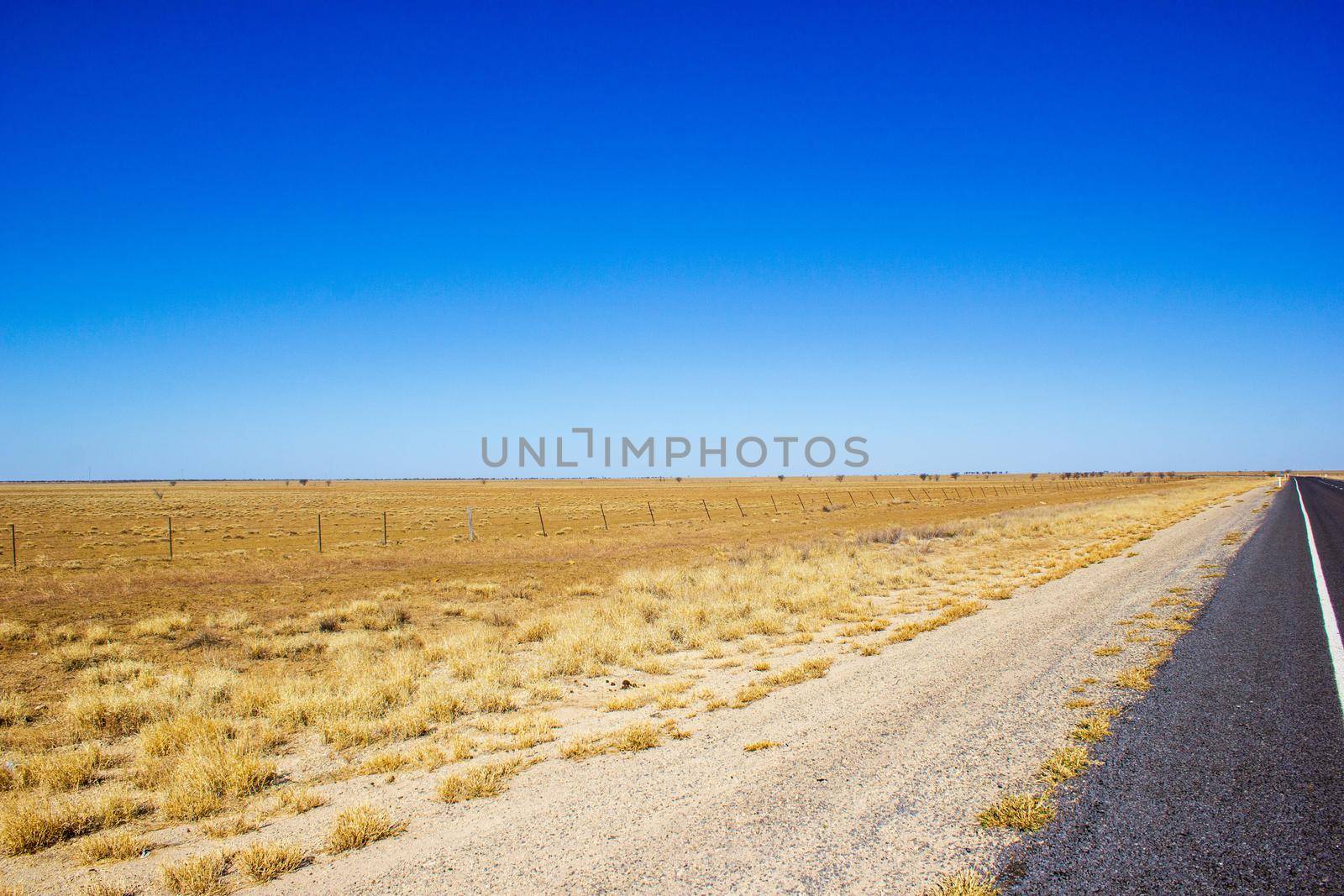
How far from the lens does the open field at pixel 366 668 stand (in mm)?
5816

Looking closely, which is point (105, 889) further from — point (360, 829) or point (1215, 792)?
point (1215, 792)

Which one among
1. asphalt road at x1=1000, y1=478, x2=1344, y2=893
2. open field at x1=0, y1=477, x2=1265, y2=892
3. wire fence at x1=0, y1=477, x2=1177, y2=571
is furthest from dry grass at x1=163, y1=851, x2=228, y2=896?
wire fence at x1=0, y1=477, x2=1177, y2=571

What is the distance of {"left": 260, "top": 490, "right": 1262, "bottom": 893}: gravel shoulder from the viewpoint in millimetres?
4480

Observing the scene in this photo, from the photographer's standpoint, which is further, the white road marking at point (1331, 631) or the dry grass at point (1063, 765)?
the white road marking at point (1331, 631)

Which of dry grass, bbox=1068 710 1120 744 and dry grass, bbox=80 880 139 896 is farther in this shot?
dry grass, bbox=1068 710 1120 744

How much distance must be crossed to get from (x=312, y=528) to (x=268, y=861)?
145 ft

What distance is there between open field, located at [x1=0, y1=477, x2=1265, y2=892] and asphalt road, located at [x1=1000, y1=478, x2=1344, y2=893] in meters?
3.81

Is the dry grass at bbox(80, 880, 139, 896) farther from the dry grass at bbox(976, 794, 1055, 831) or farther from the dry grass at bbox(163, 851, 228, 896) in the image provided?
the dry grass at bbox(976, 794, 1055, 831)

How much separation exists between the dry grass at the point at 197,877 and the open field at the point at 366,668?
18mm

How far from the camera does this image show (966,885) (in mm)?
4059

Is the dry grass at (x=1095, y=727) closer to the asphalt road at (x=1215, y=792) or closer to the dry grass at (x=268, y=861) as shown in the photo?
the asphalt road at (x=1215, y=792)

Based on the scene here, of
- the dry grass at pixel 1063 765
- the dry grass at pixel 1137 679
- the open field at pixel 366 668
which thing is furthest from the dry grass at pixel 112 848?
the dry grass at pixel 1137 679

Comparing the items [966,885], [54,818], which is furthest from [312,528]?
[966,885]

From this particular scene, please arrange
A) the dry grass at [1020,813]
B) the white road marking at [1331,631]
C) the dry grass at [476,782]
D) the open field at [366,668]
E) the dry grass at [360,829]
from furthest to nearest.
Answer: the white road marking at [1331,631] → the dry grass at [476,782] → the open field at [366,668] → the dry grass at [360,829] → the dry grass at [1020,813]
